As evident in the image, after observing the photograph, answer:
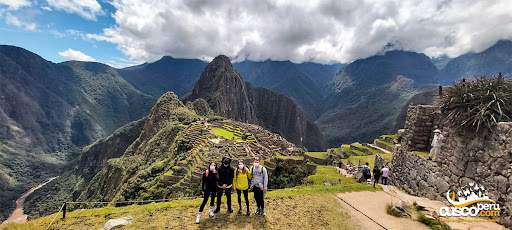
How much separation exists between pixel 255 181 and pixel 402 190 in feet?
24.6

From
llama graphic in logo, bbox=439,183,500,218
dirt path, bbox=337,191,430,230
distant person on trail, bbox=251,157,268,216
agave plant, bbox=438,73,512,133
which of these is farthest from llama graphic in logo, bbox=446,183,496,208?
distant person on trail, bbox=251,157,268,216

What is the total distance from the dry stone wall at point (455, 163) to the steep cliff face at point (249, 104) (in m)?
105

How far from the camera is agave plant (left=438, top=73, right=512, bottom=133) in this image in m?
5.88

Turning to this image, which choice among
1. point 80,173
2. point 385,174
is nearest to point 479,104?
point 385,174

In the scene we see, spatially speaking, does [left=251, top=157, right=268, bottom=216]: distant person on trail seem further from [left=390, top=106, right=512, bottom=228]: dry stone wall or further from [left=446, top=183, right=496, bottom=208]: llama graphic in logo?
[left=390, top=106, right=512, bottom=228]: dry stone wall

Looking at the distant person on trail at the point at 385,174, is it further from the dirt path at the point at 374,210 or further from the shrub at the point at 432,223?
the shrub at the point at 432,223

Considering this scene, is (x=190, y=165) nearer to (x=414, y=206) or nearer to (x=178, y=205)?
(x=178, y=205)

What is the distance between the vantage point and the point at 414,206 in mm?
6949

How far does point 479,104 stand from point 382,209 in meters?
4.27

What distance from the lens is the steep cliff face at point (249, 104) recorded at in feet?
426

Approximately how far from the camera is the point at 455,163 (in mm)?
6902

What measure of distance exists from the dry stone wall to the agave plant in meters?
0.32

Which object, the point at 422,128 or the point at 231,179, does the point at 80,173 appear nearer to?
the point at 231,179

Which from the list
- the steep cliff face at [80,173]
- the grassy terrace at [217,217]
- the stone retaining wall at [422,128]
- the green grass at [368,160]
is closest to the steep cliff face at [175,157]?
the grassy terrace at [217,217]
